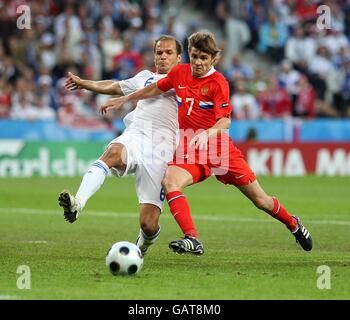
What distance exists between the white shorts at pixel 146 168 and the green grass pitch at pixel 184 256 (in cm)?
66

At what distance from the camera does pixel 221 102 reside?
9.30 meters

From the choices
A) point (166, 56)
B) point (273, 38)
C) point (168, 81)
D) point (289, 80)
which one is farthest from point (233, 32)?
point (168, 81)

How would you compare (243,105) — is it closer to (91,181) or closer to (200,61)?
(200,61)

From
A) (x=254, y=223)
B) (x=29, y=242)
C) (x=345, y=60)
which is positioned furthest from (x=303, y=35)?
(x=29, y=242)

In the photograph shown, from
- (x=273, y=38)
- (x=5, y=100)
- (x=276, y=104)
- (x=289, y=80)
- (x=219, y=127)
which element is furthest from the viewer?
(x=273, y=38)

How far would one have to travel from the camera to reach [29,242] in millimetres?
11312

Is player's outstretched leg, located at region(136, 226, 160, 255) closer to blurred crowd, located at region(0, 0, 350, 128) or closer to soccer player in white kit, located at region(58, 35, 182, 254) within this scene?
soccer player in white kit, located at region(58, 35, 182, 254)

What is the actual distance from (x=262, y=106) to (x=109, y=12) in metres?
4.98

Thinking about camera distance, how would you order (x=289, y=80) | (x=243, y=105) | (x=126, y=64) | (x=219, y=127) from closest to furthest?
(x=219, y=127) → (x=126, y=64) → (x=243, y=105) → (x=289, y=80)

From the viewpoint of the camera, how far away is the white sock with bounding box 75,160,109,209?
9.05m

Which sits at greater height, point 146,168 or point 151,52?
point 151,52

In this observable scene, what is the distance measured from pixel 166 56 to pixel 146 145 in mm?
969

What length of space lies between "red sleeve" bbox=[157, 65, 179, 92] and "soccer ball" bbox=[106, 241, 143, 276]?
1.93 meters

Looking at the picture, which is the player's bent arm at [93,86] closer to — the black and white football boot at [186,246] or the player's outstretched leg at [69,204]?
the player's outstretched leg at [69,204]
